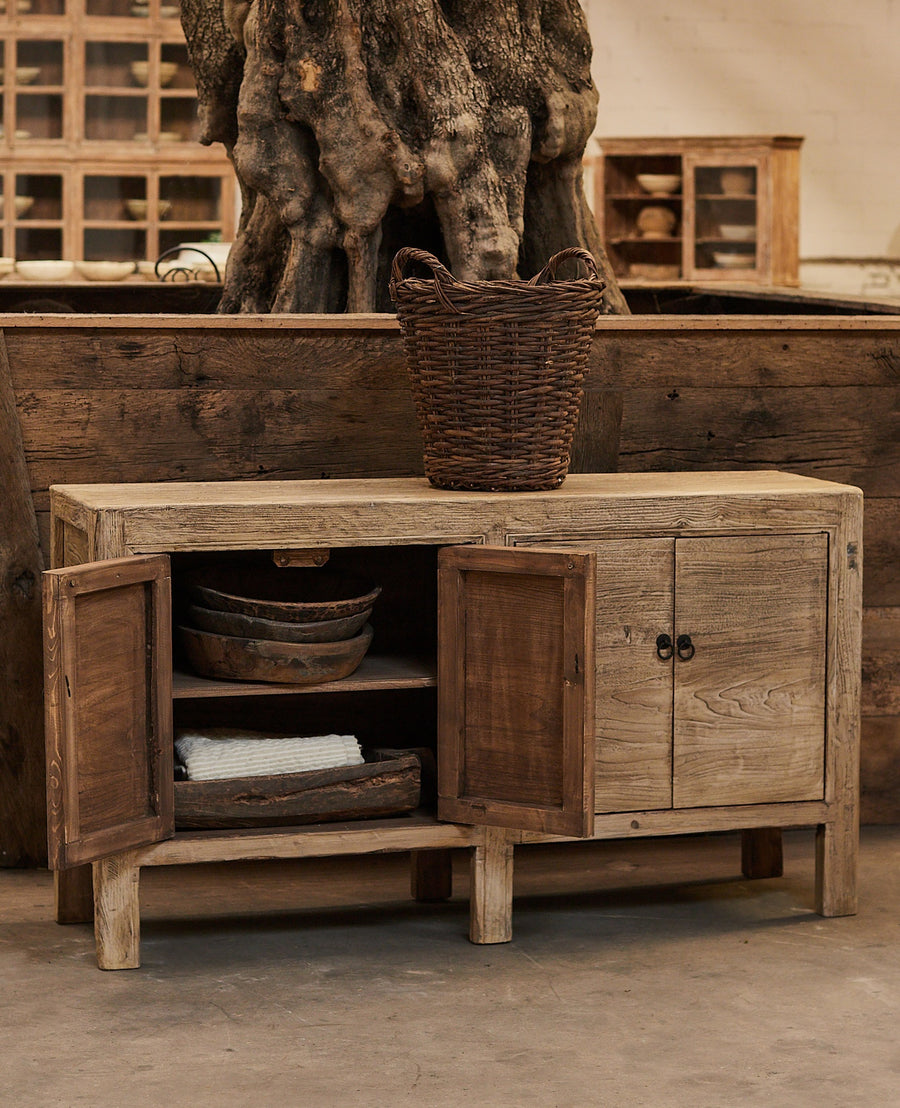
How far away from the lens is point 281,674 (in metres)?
2.56

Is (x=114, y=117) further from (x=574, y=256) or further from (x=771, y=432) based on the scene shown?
(x=574, y=256)

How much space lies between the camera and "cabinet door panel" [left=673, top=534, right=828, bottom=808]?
2.70 metres

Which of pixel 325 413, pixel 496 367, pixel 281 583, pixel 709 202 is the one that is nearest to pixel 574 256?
pixel 496 367

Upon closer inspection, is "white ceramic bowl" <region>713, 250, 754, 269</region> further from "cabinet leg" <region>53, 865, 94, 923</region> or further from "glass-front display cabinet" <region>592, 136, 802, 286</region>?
"cabinet leg" <region>53, 865, 94, 923</region>

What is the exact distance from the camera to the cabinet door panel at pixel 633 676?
8.72ft

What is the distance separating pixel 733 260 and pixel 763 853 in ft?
23.8

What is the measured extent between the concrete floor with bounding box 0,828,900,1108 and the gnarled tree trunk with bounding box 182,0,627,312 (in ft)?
4.80

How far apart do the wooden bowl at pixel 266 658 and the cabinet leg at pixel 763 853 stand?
3.14ft

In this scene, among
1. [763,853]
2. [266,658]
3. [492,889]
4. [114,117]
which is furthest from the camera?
[114,117]

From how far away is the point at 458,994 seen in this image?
2.45 m

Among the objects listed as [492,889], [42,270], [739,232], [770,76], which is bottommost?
[492,889]

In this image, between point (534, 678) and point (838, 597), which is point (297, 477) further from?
point (838, 597)

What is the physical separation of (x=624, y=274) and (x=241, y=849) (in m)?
7.90

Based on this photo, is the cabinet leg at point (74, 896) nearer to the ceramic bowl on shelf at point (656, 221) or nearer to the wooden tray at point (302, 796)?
the wooden tray at point (302, 796)
